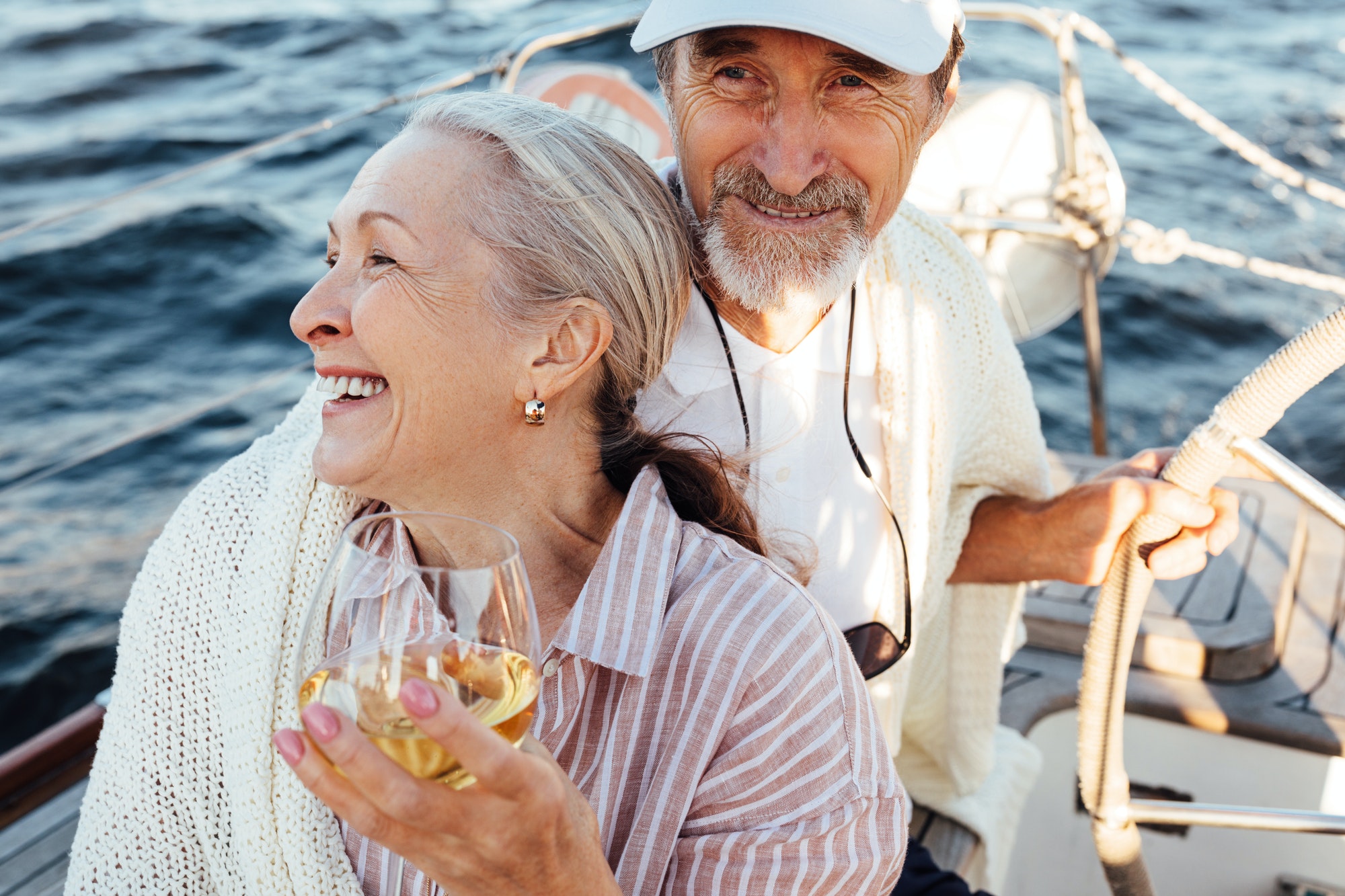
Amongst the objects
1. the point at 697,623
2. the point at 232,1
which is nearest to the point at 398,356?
the point at 697,623

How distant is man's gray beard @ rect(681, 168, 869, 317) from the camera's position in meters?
1.54

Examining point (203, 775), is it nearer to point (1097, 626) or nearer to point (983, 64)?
point (1097, 626)

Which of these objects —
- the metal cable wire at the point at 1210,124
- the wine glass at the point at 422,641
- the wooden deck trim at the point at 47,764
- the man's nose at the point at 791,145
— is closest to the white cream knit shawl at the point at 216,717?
the wine glass at the point at 422,641

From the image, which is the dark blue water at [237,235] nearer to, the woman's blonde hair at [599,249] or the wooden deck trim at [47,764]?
the wooden deck trim at [47,764]

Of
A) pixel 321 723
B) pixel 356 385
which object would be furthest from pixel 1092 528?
pixel 321 723

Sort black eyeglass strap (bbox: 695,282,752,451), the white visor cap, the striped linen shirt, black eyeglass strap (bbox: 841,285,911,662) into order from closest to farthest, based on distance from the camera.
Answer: the striped linen shirt
the white visor cap
black eyeglass strap (bbox: 695,282,752,451)
black eyeglass strap (bbox: 841,285,911,662)

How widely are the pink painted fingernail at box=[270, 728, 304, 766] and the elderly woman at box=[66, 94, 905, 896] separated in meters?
0.46

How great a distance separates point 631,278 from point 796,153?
31 centimetres

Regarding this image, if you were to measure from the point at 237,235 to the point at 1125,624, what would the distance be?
196 inches

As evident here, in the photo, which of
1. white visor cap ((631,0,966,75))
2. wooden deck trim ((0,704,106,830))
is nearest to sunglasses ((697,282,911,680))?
white visor cap ((631,0,966,75))

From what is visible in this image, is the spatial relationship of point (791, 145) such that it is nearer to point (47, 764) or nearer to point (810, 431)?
point (810, 431)

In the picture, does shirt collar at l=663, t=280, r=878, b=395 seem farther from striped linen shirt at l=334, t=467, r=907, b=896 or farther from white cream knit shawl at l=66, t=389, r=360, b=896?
white cream knit shawl at l=66, t=389, r=360, b=896

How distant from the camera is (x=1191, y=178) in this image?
700cm

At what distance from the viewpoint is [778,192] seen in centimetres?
153
